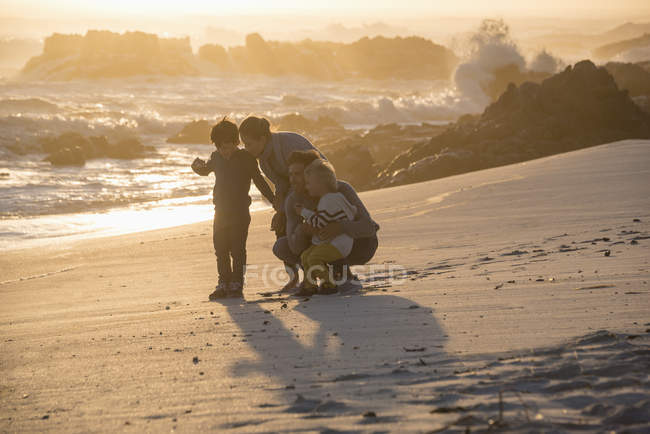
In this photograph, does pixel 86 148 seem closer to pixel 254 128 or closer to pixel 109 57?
pixel 254 128

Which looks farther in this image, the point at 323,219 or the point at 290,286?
the point at 290,286

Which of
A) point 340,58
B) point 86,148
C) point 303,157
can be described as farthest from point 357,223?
point 340,58

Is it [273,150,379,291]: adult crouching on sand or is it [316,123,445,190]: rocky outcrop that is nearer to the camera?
[273,150,379,291]: adult crouching on sand

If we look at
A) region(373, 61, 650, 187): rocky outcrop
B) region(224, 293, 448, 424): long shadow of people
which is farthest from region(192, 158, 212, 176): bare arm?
region(373, 61, 650, 187): rocky outcrop

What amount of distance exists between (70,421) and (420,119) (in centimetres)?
5734

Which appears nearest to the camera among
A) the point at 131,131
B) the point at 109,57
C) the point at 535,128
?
the point at 535,128

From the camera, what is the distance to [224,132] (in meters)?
4.96

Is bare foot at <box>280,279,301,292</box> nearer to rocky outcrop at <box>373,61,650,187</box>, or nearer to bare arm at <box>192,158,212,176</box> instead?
bare arm at <box>192,158,212,176</box>

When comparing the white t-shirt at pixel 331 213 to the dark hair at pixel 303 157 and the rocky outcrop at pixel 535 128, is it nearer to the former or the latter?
the dark hair at pixel 303 157

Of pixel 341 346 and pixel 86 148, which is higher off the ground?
pixel 86 148

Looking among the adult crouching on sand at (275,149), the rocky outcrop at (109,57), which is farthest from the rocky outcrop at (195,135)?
the rocky outcrop at (109,57)

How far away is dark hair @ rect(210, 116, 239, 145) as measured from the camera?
495 centimetres

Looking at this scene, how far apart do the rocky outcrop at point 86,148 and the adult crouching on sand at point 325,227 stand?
73.4 ft

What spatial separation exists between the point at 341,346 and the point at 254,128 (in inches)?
82.6
